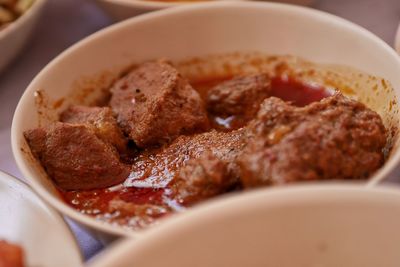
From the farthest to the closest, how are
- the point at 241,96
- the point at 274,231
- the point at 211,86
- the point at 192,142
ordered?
the point at 211,86, the point at 241,96, the point at 192,142, the point at 274,231

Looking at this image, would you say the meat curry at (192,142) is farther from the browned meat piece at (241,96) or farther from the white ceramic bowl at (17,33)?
the white ceramic bowl at (17,33)

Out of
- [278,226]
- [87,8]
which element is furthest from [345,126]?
[87,8]

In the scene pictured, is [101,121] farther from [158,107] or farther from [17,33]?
[17,33]

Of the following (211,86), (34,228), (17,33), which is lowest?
(34,228)

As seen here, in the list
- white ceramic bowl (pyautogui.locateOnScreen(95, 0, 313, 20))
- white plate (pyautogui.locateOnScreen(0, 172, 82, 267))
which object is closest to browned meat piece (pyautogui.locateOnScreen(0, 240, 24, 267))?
white plate (pyautogui.locateOnScreen(0, 172, 82, 267))

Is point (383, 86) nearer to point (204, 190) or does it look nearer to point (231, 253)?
point (204, 190)

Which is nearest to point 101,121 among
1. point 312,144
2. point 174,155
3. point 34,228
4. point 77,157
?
point 77,157
